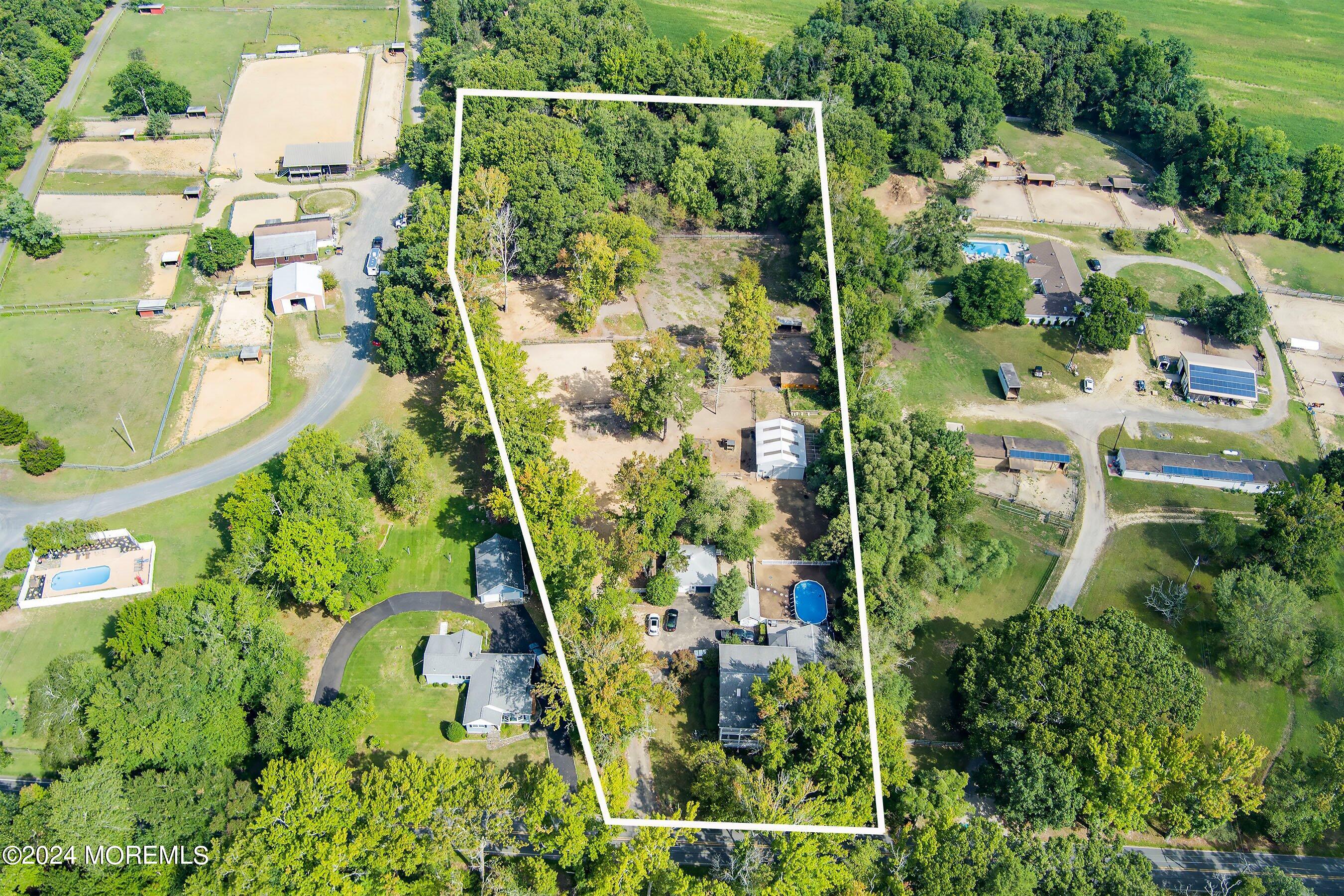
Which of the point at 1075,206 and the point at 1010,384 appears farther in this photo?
the point at 1075,206

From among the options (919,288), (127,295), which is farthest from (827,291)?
(127,295)

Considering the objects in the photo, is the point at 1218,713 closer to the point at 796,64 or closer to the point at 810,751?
the point at 810,751

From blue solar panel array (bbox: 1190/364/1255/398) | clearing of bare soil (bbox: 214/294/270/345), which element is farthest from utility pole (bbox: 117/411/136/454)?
blue solar panel array (bbox: 1190/364/1255/398)

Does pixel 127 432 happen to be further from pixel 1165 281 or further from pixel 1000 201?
pixel 1165 281

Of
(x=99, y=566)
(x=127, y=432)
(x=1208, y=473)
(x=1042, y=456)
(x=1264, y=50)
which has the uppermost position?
(x=1264, y=50)

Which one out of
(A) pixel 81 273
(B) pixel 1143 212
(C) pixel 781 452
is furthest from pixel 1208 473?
(A) pixel 81 273

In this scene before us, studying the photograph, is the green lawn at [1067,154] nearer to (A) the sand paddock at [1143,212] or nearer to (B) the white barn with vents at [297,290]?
(A) the sand paddock at [1143,212]
